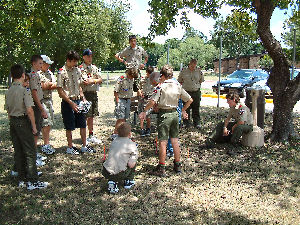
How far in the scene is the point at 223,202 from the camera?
4.20 meters

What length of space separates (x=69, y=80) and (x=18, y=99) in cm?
164

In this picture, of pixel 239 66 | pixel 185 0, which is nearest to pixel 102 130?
pixel 185 0

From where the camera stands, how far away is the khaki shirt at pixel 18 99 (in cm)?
423

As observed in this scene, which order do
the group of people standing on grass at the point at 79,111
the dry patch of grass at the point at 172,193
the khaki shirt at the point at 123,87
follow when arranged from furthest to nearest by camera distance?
the khaki shirt at the point at 123,87 → the group of people standing on grass at the point at 79,111 → the dry patch of grass at the point at 172,193

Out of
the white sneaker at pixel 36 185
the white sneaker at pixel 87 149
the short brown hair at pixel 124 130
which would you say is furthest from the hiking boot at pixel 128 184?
the white sneaker at pixel 87 149

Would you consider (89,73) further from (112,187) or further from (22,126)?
(112,187)

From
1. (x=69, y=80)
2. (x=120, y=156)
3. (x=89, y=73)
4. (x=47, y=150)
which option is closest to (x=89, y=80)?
(x=89, y=73)

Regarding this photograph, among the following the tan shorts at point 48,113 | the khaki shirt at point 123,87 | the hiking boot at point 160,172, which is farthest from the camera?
the khaki shirt at point 123,87

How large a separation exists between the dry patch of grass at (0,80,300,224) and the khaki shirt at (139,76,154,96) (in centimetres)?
214

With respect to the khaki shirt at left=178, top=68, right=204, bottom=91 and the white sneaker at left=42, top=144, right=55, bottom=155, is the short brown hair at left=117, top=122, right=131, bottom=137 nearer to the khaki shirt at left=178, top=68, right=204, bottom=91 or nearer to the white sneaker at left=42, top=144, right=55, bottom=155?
the white sneaker at left=42, top=144, right=55, bottom=155

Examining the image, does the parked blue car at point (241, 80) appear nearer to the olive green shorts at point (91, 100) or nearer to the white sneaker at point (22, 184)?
the olive green shorts at point (91, 100)

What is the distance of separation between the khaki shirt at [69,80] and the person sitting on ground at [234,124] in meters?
3.03

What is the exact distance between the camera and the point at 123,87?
670 cm

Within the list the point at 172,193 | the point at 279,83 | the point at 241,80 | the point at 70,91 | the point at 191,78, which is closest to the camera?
the point at 172,193
